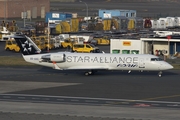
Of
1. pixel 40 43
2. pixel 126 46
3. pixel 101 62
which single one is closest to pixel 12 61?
pixel 101 62

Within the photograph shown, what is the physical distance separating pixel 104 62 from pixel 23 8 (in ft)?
328

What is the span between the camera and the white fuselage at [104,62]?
6153 centimetres

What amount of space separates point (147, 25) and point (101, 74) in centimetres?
7121

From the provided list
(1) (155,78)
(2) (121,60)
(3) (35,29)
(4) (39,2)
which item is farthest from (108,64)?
(4) (39,2)

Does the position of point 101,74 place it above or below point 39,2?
below

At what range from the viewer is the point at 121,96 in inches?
1934

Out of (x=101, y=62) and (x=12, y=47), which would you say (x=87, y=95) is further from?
(x=12, y=47)

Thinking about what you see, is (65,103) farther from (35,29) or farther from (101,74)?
(35,29)

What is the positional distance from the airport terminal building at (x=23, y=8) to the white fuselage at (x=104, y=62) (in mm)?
87388

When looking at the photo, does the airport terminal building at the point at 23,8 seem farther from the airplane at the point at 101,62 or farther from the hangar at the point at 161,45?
the airplane at the point at 101,62

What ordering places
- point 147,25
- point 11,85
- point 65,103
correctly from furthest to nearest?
point 147,25 < point 11,85 < point 65,103

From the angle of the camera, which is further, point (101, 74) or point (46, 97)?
point (101, 74)

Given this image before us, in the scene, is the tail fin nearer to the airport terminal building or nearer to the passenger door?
the passenger door

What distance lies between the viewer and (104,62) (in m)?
61.9
